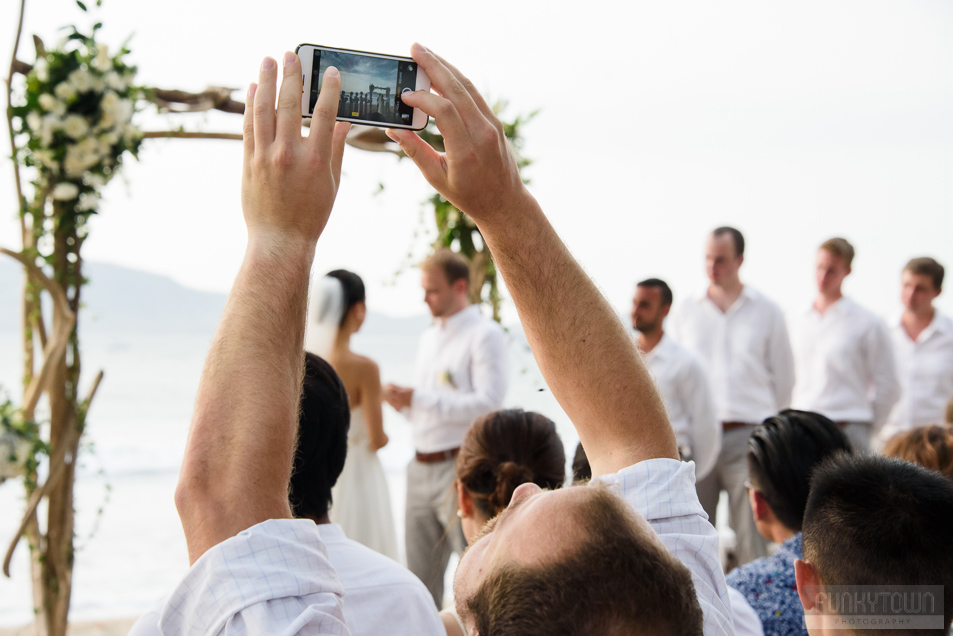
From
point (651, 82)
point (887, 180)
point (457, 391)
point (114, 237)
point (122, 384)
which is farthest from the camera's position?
point (114, 237)

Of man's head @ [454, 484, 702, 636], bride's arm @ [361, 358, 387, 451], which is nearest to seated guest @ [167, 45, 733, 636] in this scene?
man's head @ [454, 484, 702, 636]

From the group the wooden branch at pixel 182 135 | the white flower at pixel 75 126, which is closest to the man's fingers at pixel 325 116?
the white flower at pixel 75 126

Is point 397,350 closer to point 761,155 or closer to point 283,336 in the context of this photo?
point 761,155

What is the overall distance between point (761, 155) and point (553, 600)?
68.3 ft

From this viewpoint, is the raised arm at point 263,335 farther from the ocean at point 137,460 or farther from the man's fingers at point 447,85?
the ocean at point 137,460

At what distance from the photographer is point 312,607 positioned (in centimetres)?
68

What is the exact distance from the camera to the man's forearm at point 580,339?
0.93 meters

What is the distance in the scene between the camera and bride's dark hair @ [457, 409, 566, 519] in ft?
6.86

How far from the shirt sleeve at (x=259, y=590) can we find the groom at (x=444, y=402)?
3.25m

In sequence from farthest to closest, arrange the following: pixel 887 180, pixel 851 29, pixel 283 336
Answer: pixel 887 180 → pixel 851 29 → pixel 283 336

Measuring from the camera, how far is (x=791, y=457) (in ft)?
6.62

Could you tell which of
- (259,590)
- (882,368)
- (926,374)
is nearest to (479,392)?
(882,368)

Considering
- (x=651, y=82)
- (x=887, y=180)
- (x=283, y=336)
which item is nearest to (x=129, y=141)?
(x=283, y=336)

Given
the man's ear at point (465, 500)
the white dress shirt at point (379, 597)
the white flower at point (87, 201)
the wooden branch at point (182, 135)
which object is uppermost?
the wooden branch at point (182, 135)
